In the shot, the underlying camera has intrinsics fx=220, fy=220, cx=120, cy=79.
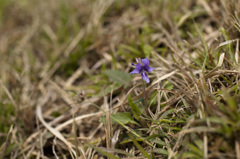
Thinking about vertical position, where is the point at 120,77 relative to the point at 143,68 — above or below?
above

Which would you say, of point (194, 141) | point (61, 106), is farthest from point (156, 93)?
point (61, 106)

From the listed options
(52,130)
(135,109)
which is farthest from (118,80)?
(52,130)

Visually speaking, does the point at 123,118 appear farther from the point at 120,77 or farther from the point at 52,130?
the point at 52,130

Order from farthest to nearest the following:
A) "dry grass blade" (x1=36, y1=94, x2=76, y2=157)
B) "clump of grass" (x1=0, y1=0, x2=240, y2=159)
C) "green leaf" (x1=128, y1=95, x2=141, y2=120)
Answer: "dry grass blade" (x1=36, y1=94, x2=76, y2=157) → "green leaf" (x1=128, y1=95, x2=141, y2=120) → "clump of grass" (x1=0, y1=0, x2=240, y2=159)

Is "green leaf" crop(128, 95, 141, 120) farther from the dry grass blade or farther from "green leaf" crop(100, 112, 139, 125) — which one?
the dry grass blade

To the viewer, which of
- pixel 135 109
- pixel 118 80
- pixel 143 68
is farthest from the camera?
pixel 118 80

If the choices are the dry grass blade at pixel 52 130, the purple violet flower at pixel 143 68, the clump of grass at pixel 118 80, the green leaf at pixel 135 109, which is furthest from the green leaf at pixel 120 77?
the dry grass blade at pixel 52 130

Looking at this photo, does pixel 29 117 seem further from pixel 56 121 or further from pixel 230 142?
pixel 230 142

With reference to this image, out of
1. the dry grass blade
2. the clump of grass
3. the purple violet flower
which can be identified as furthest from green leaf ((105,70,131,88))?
the dry grass blade
